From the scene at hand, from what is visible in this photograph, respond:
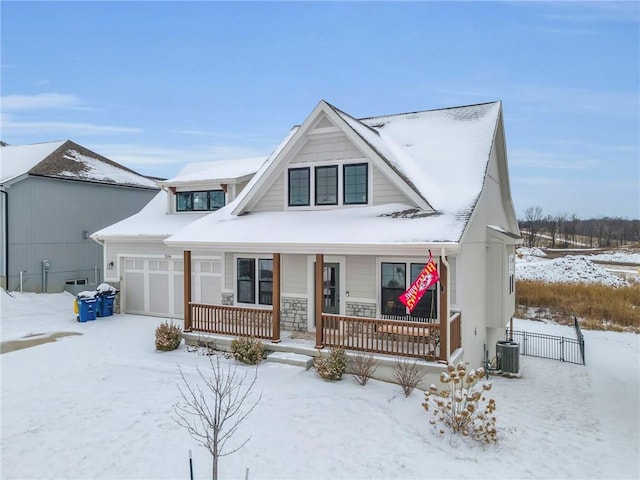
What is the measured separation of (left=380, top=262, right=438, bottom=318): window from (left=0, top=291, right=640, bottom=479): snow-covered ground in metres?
2.39

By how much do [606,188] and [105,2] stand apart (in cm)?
6014

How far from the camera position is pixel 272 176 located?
1262 centimetres

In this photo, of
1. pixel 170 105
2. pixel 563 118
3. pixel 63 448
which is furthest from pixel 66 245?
pixel 563 118

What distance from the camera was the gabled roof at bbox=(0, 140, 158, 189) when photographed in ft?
62.3

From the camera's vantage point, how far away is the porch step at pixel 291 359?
9.85 meters

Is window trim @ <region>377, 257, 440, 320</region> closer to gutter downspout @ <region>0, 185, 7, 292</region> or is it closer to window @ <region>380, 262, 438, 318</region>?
window @ <region>380, 262, 438, 318</region>

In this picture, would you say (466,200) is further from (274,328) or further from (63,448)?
(63,448)

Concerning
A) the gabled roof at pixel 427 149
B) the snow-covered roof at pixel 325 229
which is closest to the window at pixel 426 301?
the snow-covered roof at pixel 325 229

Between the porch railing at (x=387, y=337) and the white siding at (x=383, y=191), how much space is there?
3444mm

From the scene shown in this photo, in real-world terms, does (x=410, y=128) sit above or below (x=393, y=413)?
above

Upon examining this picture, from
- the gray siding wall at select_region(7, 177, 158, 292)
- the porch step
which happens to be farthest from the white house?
the gray siding wall at select_region(7, 177, 158, 292)

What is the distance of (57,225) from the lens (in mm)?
19344

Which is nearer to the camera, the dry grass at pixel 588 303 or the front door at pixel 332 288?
the front door at pixel 332 288

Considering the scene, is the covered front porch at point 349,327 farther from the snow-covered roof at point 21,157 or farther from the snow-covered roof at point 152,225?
the snow-covered roof at point 21,157
